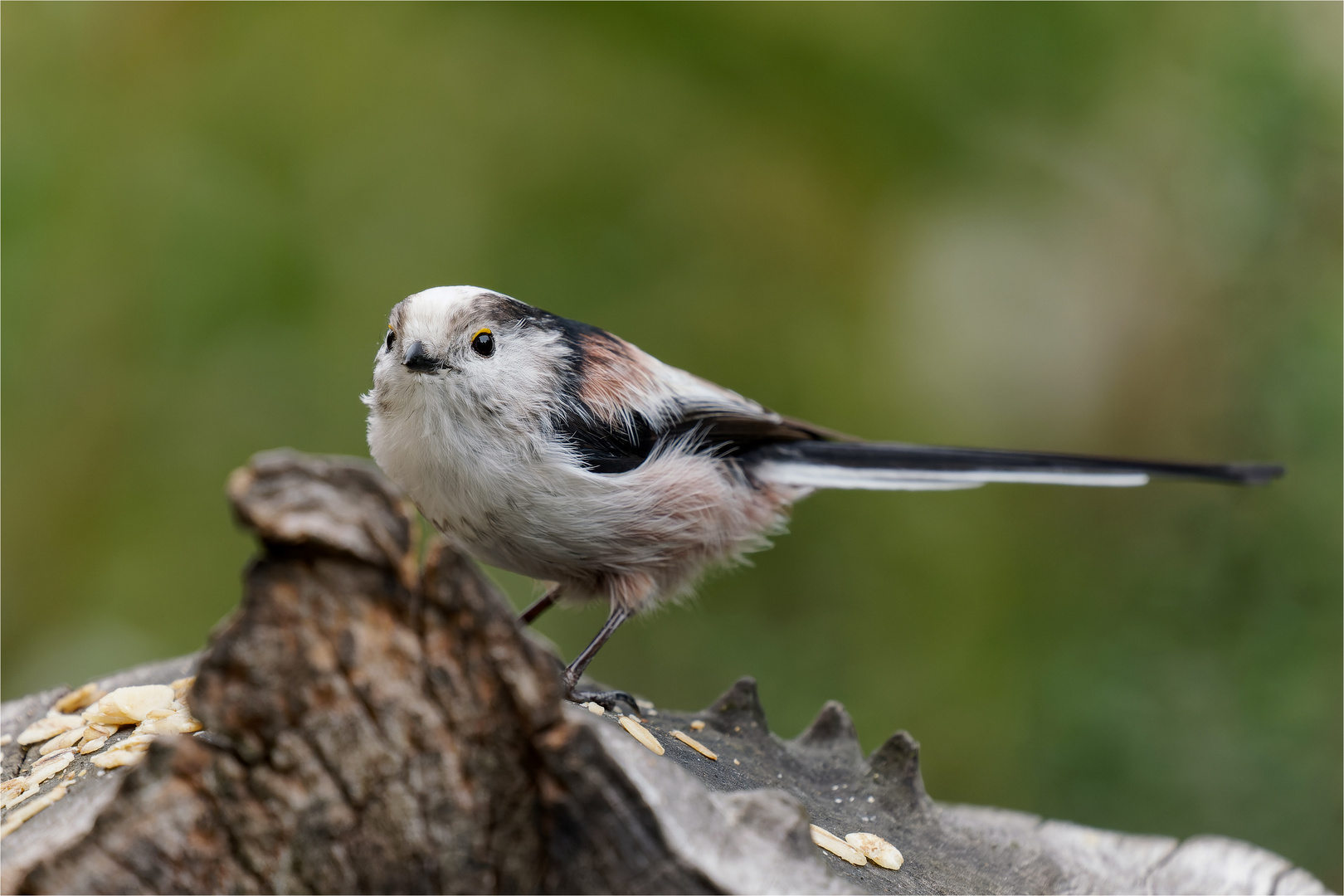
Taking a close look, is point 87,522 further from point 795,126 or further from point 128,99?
point 795,126

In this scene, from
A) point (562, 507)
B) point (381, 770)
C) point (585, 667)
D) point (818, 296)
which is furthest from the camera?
point (818, 296)

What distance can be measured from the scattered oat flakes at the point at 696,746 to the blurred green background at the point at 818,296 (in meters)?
2.29

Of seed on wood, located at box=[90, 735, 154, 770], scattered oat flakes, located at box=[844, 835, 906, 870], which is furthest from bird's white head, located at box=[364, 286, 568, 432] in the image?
scattered oat flakes, located at box=[844, 835, 906, 870]

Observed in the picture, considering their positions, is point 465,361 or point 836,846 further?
point 465,361

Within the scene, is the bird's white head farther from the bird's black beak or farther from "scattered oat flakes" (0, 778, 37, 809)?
"scattered oat flakes" (0, 778, 37, 809)

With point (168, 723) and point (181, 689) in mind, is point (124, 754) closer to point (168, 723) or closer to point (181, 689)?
point (168, 723)

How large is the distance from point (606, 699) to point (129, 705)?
107 cm

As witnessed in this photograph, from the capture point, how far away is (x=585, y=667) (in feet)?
8.46

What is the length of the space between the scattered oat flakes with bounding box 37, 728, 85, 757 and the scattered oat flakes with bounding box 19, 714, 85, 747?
0.11 metres

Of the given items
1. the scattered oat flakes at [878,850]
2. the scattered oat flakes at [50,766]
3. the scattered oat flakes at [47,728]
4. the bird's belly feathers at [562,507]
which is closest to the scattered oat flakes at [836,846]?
the scattered oat flakes at [878,850]

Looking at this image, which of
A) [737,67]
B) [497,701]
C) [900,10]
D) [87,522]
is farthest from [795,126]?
[497,701]

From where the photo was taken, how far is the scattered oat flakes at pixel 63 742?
2.08 meters

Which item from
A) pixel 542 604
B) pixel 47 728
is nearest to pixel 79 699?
pixel 47 728

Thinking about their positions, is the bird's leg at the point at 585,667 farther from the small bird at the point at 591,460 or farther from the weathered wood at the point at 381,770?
the weathered wood at the point at 381,770
